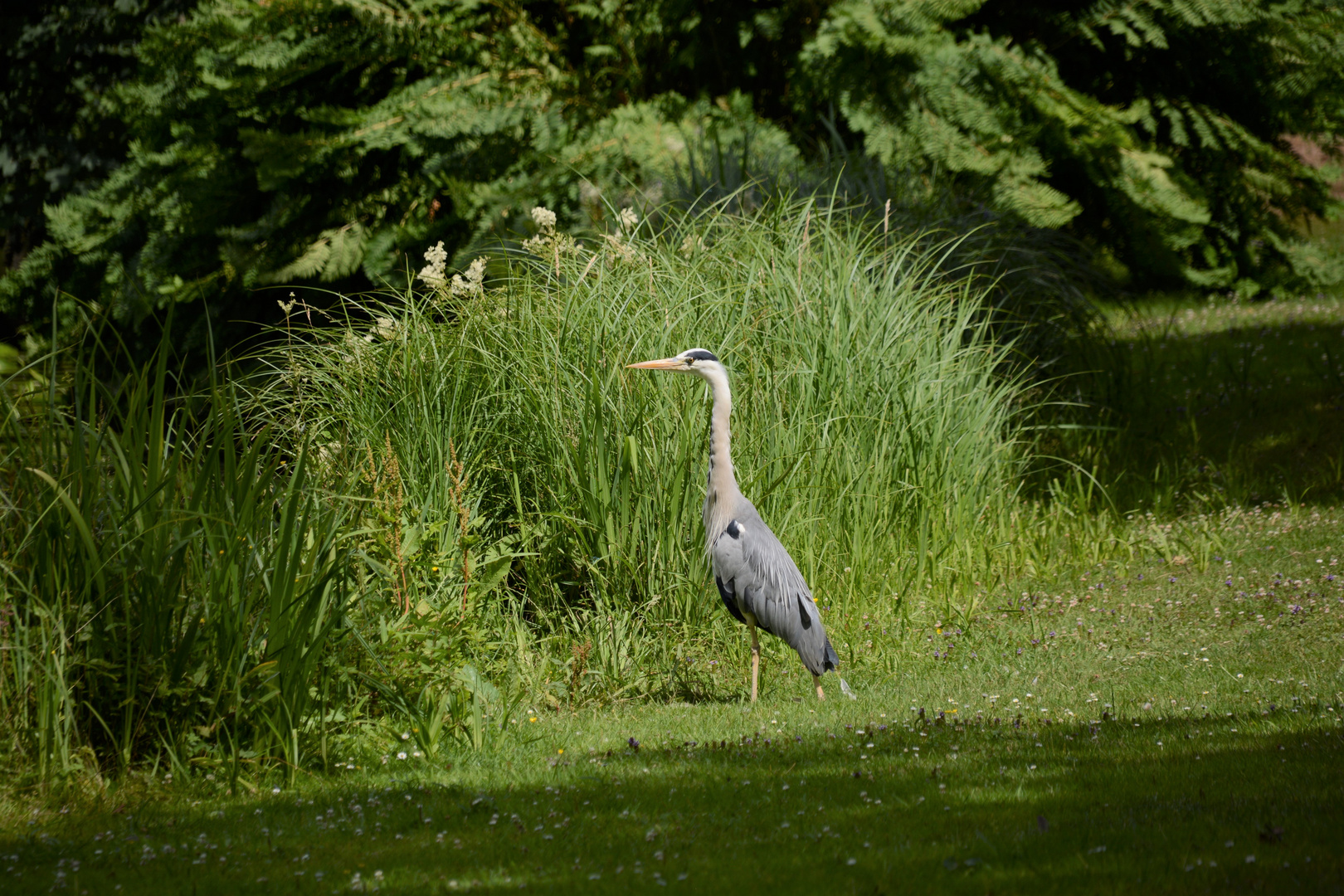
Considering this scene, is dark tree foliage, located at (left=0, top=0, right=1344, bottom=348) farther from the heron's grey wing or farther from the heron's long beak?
the heron's grey wing

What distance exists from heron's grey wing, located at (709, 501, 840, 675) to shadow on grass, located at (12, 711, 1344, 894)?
95 cm

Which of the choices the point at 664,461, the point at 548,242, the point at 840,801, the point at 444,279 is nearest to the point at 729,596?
the point at 664,461

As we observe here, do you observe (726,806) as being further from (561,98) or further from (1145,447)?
(561,98)

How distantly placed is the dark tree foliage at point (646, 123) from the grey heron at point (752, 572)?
4791 mm

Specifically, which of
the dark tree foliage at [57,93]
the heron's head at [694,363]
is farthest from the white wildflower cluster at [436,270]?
the dark tree foliage at [57,93]

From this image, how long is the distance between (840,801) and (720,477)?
2.17 metres

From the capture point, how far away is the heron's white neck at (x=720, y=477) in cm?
588

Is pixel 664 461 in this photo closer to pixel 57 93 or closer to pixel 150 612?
pixel 150 612

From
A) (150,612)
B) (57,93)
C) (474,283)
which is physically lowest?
(150,612)

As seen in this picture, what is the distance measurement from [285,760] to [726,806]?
176cm

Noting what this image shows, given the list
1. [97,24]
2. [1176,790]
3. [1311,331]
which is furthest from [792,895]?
[97,24]

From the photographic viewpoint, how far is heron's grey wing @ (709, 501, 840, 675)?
5.64 m

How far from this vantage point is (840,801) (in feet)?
13.2

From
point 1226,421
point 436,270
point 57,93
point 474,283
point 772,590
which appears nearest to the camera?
point 772,590
